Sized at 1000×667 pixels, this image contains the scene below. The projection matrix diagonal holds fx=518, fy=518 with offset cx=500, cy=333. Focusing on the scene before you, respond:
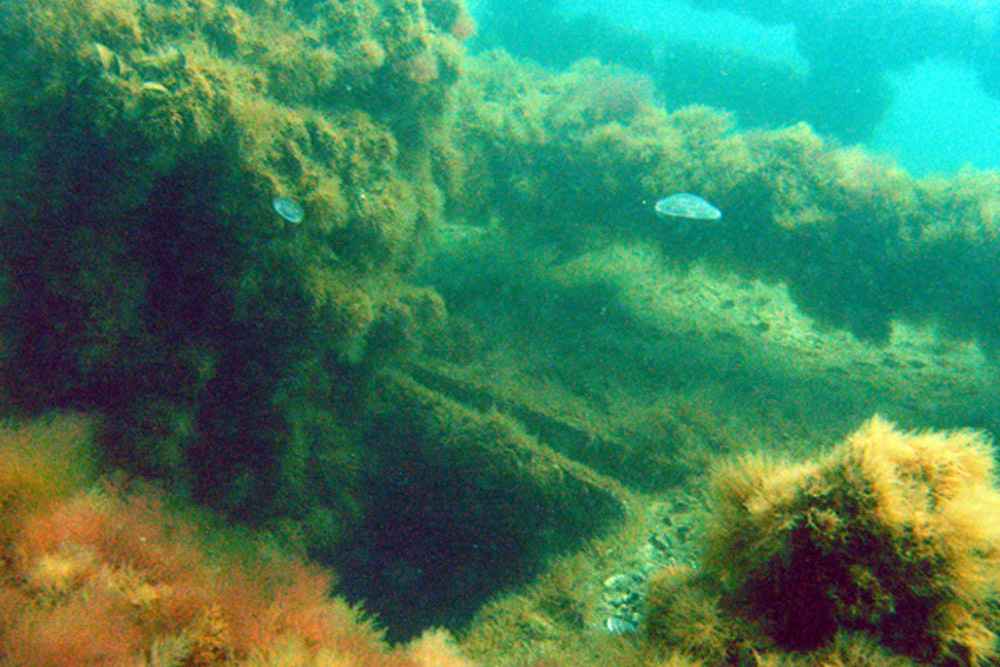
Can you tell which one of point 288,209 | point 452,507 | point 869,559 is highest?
point 288,209

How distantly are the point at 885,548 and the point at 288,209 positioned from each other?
15.7 ft

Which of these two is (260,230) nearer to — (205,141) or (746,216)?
(205,141)

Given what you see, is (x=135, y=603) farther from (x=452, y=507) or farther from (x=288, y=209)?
(x=452, y=507)

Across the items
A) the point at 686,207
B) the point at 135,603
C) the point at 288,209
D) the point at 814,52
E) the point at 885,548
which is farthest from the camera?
the point at 814,52

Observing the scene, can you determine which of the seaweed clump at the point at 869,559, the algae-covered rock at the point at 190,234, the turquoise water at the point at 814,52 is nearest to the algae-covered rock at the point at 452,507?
the algae-covered rock at the point at 190,234

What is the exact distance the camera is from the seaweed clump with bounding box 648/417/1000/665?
2.06 metres

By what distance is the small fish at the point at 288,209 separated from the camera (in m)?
4.69

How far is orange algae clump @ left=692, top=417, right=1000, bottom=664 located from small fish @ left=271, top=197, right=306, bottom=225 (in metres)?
4.29

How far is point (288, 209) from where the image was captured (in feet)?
15.5

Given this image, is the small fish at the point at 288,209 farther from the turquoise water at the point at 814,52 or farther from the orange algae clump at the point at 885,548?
the turquoise water at the point at 814,52

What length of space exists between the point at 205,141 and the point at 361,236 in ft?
5.19

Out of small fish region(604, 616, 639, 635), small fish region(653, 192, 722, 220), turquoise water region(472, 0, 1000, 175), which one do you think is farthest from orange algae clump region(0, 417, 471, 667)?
turquoise water region(472, 0, 1000, 175)

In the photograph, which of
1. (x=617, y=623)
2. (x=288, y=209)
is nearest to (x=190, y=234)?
(x=288, y=209)

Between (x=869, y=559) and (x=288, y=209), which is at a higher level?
(x=288, y=209)
